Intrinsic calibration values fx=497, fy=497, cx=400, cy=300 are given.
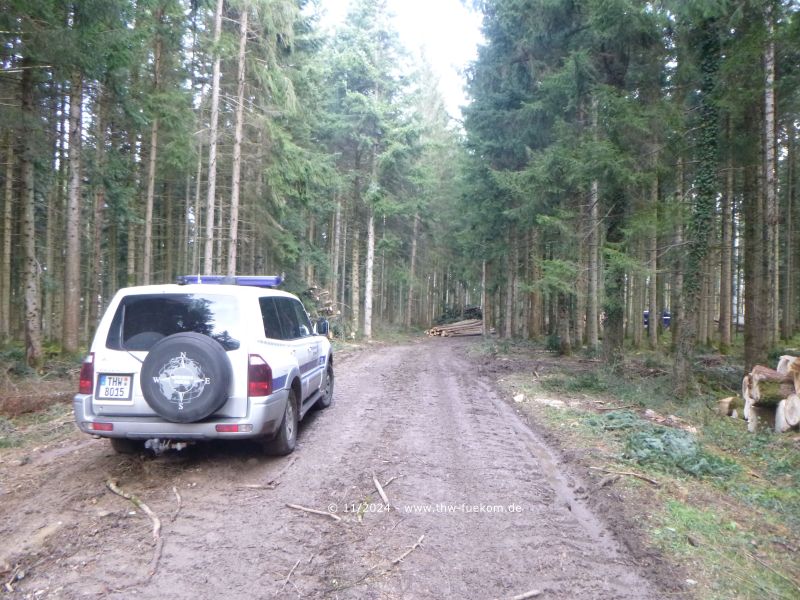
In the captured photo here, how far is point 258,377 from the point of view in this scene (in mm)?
5234

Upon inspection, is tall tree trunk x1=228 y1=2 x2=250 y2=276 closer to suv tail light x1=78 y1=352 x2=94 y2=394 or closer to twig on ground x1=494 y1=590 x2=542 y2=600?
suv tail light x1=78 y1=352 x2=94 y2=394

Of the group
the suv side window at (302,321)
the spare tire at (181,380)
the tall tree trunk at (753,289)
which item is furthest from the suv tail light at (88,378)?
the tall tree trunk at (753,289)

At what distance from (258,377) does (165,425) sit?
1022 millimetres

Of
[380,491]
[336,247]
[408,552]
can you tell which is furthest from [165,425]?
[336,247]

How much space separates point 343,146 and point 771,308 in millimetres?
20384

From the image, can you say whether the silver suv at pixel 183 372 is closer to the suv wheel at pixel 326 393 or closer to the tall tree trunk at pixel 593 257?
the suv wheel at pixel 326 393

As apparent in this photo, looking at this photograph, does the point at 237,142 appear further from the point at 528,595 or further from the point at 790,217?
the point at 790,217

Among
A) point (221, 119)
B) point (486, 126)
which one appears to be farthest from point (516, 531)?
point (221, 119)

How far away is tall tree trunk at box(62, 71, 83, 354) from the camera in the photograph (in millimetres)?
12320

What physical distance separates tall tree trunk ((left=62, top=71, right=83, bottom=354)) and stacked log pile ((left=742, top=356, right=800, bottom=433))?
15193 millimetres

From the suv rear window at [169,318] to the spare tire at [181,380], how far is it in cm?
40

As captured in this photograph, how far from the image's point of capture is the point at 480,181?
20.9 metres

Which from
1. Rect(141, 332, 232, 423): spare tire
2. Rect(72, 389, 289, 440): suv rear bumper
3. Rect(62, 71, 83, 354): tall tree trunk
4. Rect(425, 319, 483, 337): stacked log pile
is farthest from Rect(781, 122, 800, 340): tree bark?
Rect(62, 71, 83, 354): tall tree trunk

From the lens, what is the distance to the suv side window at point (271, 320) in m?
5.87
